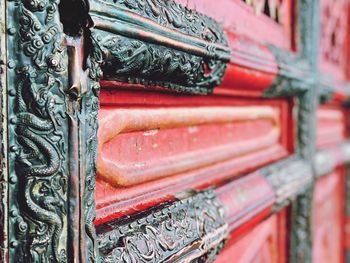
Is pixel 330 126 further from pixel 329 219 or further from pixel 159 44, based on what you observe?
pixel 159 44

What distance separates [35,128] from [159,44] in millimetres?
141

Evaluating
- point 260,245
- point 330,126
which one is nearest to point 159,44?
point 260,245

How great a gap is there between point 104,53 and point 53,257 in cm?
14

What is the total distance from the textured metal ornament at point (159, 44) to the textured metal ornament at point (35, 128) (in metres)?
0.04

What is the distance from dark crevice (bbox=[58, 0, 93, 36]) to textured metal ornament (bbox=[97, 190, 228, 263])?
0.15m

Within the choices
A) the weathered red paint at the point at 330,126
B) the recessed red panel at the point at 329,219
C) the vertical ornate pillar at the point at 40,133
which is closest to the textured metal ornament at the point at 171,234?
the vertical ornate pillar at the point at 40,133

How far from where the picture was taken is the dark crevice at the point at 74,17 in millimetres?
317

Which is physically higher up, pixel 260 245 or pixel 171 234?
pixel 171 234

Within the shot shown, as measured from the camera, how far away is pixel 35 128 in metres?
→ 0.30

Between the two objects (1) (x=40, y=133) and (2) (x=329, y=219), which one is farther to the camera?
(2) (x=329, y=219)

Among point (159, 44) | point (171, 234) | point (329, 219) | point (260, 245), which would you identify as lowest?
point (329, 219)

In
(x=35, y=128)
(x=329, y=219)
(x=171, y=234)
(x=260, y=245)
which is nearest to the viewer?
(x=35, y=128)

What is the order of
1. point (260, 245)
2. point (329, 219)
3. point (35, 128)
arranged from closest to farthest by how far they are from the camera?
point (35, 128) < point (260, 245) < point (329, 219)

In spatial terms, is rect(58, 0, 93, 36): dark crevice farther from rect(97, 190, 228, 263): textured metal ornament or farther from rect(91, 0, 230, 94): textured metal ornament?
rect(97, 190, 228, 263): textured metal ornament
